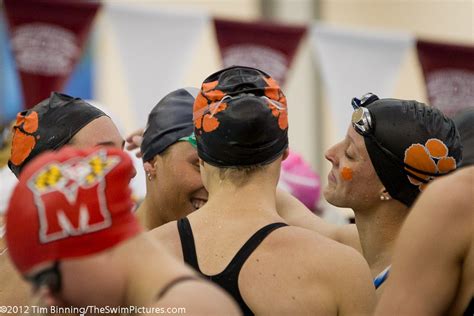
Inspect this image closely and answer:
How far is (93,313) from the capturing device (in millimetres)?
2441

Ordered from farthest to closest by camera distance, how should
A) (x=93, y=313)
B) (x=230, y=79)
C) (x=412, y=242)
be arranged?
(x=230, y=79) < (x=412, y=242) < (x=93, y=313)

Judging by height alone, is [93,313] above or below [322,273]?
above

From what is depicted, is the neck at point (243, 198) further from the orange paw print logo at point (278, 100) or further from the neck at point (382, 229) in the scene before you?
the neck at point (382, 229)

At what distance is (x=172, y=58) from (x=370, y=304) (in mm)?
4829

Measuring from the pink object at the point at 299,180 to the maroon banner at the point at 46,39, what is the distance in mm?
1829

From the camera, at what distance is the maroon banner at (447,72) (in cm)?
813

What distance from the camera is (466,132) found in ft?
12.3

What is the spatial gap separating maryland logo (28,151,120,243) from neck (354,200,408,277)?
162 cm

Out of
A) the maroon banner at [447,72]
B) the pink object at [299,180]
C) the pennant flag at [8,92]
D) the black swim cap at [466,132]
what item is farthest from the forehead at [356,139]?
the pennant flag at [8,92]

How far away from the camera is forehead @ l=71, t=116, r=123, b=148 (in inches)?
148

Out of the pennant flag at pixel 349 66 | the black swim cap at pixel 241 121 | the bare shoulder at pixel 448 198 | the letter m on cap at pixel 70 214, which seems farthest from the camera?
the pennant flag at pixel 349 66

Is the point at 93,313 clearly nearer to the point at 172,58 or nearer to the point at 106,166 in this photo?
the point at 106,166

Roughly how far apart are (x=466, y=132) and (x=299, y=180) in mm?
3276

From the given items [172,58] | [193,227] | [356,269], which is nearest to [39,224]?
[193,227]
